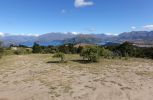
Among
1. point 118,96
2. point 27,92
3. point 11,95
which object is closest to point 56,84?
point 27,92

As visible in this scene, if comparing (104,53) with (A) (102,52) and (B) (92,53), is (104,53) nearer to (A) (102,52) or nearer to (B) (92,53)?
(A) (102,52)

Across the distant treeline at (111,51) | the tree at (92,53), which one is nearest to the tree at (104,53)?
the distant treeline at (111,51)

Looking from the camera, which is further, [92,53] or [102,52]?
[102,52]

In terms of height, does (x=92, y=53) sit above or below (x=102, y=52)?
above

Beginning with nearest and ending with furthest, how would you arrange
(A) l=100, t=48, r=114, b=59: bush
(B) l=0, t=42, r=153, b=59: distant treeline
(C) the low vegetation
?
(C) the low vegetation → (B) l=0, t=42, r=153, b=59: distant treeline → (A) l=100, t=48, r=114, b=59: bush

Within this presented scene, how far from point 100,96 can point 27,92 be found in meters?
5.67

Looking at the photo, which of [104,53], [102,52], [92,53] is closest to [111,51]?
[104,53]

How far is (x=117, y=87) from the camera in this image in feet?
61.0

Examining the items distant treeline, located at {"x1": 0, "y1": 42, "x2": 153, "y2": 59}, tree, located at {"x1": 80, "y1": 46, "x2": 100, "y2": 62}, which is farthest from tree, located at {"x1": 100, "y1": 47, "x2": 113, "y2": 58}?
tree, located at {"x1": 80, "y1": 46, "x2": 100, "y2": 62}

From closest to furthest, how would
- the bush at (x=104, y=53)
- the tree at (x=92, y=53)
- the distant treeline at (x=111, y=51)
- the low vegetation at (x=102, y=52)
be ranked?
the tree at (x=92, y=53), the low vegetation at (x=102, y=52), the distant treeline at (x=111, y=51), the bush at (x=104, y=53)

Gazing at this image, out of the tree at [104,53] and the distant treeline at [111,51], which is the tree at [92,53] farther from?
the tree at [104,53]

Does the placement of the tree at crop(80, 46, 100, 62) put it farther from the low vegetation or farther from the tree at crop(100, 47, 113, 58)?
the tree at crop(100, 47, 113, 58)

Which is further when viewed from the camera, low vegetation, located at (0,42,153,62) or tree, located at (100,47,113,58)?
tree, located at (100,47,113,58)

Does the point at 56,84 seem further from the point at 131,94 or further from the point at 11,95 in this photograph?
the point at 131,94
